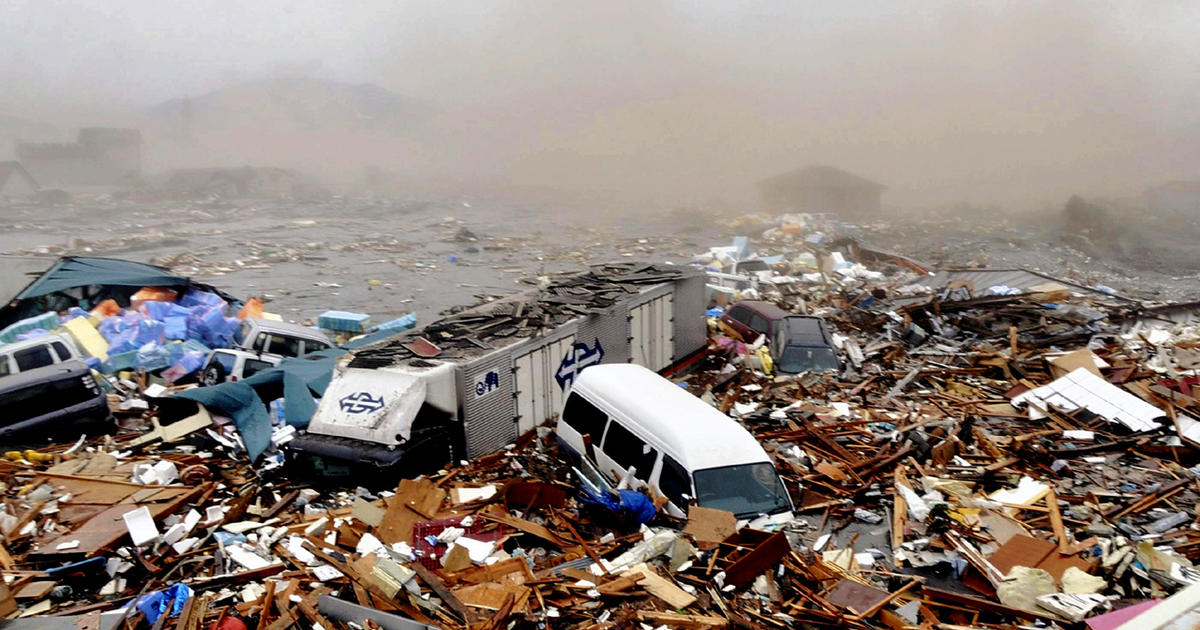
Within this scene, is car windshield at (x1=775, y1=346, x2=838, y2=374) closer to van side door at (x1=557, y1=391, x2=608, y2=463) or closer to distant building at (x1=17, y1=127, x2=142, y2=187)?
van side door at (x1=557, y1=391, x2=608, y2=463)

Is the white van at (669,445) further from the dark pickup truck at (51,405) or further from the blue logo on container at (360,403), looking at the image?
the dark pickup truck at (51,405)

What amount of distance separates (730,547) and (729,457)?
1.12 m

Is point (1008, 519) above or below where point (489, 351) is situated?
below

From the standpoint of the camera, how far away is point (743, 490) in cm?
654

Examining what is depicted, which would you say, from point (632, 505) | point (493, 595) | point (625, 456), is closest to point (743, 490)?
point (632, 505)

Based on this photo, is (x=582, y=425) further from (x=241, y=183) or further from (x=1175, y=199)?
(x=241, y=183)

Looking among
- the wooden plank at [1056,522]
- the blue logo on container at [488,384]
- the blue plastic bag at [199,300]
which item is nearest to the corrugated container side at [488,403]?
the blue logo on container at [488,384]

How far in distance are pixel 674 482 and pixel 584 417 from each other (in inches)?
60.4

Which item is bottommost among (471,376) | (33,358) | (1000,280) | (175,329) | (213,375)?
(1000,280)

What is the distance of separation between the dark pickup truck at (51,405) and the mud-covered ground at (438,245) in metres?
6.17

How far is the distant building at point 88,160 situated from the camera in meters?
53.6

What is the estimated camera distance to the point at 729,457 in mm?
6680

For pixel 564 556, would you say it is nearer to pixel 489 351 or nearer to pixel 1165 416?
pixel 489 351

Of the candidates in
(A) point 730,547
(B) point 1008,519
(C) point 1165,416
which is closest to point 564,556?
(A) point 730,547
